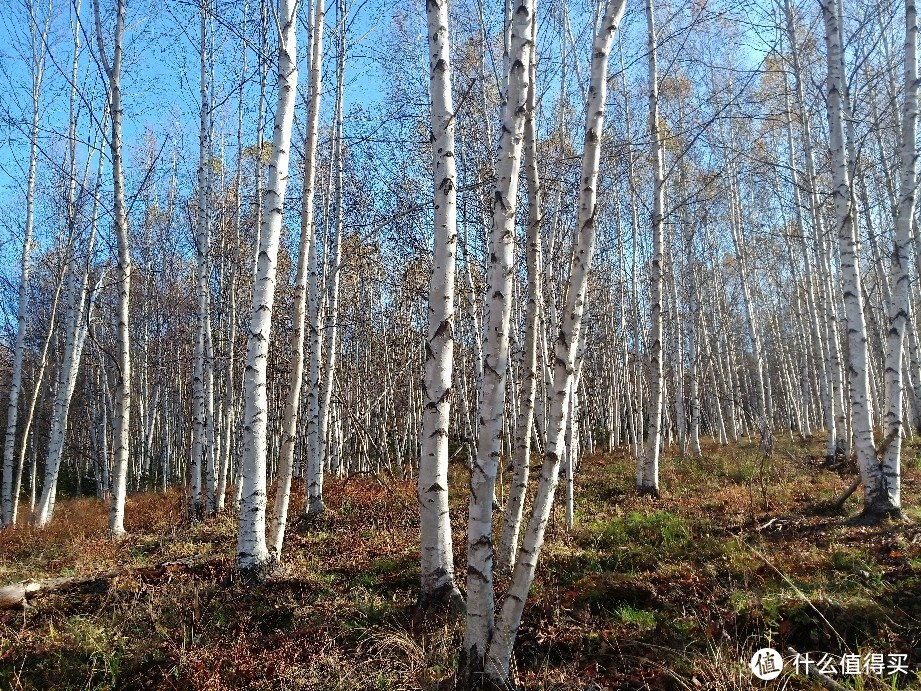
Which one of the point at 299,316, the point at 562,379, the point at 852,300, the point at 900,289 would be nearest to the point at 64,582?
the point at 299,316

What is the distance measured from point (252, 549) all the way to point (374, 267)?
1178cm

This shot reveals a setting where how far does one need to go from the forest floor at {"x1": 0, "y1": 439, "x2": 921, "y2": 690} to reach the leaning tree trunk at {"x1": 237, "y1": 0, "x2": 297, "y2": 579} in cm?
35

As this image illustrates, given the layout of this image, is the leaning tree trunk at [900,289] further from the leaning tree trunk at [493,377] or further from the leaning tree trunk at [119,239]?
the leaning tree trunk at [119,239]

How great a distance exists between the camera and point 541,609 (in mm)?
4855

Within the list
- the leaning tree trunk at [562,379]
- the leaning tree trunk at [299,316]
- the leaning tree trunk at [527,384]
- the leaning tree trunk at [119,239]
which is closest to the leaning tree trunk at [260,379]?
the leaning tree trunk at [299,316]

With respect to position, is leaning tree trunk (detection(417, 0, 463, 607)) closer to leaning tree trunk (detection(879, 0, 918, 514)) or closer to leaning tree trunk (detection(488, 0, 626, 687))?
leaning tree trunk (detection(488, 0, 626, 687))

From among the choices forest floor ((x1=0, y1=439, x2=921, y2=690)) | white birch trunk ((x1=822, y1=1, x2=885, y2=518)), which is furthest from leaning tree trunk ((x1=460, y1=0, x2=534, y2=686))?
Result: white birch trunk ((x1=822, y1=1, x2=885, y2=518))

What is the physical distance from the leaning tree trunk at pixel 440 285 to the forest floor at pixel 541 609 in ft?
3.74

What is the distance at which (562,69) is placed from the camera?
9.77 m

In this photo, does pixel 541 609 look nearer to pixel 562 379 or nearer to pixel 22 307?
pixel 562 379

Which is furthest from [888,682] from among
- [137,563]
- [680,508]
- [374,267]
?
[374,267]

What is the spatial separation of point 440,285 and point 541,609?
2860 mm

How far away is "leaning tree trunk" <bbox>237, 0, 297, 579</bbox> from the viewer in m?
5.78

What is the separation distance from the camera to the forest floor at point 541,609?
3844 mm
